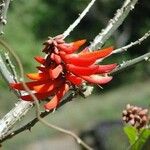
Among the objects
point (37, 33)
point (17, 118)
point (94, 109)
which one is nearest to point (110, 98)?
point (94, 109)

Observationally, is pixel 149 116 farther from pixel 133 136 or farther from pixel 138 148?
pixel 138 148

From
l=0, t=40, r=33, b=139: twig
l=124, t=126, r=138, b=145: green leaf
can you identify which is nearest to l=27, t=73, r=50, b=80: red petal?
l=124, t=126, r=138, b=145: green leaf

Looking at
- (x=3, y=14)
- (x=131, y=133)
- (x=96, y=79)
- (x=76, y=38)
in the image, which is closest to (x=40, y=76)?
(x=96, y=79)

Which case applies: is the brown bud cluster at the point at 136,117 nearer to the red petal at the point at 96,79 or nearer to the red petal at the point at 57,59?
the red petal at the point at 96,79

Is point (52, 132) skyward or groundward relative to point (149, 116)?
groundward

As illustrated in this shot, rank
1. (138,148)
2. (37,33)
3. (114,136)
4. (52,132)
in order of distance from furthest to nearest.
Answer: (37,33)
(52,132)
(114,136)
(138,148)

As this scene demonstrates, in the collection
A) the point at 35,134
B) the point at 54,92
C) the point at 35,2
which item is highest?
the point at 54,92
